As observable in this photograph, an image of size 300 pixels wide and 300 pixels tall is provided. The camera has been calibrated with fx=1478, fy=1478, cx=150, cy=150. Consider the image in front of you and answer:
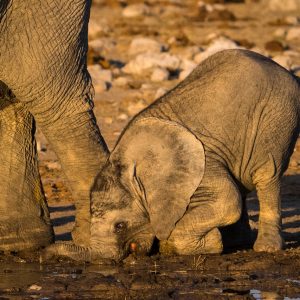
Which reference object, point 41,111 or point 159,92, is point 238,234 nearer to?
point 41,111

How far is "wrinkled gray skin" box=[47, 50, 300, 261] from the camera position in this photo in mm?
7887

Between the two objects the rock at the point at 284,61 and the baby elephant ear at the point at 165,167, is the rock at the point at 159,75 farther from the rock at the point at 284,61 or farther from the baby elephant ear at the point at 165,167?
the baby elephant ear at the point at 165,167

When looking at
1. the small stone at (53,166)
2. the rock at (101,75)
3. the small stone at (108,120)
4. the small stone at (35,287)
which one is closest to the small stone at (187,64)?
the rock at (101,75)

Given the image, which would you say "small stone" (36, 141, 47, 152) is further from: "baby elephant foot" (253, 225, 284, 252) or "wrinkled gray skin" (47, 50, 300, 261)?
"baby elephant foot" (253, 225, 284, 252)

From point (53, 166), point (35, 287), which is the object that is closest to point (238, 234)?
point (35, 287)

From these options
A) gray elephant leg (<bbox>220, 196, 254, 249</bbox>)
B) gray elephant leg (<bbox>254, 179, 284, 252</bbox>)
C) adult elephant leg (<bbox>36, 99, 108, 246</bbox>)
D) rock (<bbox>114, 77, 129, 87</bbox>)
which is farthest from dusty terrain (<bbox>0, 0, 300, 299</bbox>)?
adult elephant leg (<bbox>36, 99, 108, 246</bbox>)

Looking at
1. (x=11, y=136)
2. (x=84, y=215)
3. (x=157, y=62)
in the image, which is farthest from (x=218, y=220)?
(x=157, y=62)

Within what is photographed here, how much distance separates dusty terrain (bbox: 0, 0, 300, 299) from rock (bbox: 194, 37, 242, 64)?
0.9 inches

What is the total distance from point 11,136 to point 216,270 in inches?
65.0

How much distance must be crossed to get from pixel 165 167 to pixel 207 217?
35 centimetres

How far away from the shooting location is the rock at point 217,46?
635 inches

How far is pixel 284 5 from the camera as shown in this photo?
2167 centimetres

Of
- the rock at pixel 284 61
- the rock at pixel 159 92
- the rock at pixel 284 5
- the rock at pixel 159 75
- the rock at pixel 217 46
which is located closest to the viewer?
the rock at pixel 159 92

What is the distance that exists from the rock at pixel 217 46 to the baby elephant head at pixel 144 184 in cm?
805
